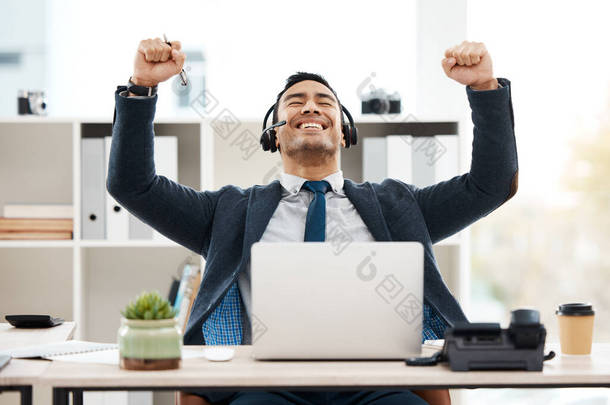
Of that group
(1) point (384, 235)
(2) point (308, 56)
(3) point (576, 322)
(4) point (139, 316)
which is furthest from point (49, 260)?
(3) point (576, 322)

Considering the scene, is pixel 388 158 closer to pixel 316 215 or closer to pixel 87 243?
pixel 316 215

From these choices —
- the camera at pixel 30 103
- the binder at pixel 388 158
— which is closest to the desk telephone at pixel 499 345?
the binder at pixel 388 158

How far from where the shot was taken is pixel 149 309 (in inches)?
52.5

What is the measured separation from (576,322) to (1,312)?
103 inches

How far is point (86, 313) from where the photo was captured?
3320mm

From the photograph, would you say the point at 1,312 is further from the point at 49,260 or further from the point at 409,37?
the point at 409,37

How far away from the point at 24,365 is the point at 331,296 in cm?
60

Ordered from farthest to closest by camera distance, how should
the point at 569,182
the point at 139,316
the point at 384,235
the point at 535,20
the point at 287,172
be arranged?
the point at 569,182, the point at 535,20, the point at 287,172, the point at 384,235, the point at 139,316

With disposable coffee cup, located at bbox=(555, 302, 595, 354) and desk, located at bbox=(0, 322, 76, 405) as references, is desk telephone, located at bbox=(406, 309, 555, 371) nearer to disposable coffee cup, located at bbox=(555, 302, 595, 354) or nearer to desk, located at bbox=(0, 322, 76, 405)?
disposable coffee cup, located at bbox=(555, 302, 595, 354)

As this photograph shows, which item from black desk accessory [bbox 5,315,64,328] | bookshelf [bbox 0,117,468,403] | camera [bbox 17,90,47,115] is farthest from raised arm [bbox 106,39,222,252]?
camera [bbox 17,90,47,115]

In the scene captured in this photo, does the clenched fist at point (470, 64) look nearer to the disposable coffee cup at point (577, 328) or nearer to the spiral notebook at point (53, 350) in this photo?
the disposable coffee cup at point (577, 328)

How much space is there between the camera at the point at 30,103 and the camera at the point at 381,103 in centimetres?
139

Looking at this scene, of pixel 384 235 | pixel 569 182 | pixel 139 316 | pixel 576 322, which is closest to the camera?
pixel 139 316

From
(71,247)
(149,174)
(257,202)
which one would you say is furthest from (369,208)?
(71,247)
